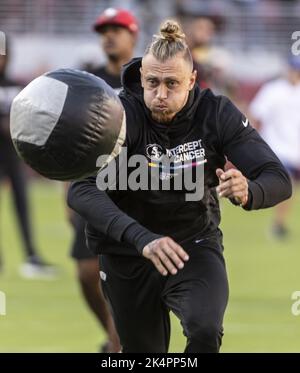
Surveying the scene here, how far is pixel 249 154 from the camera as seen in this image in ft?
19.3

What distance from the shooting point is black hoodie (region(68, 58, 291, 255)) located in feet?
19.1

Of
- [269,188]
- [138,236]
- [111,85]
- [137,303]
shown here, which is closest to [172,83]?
[269,188]

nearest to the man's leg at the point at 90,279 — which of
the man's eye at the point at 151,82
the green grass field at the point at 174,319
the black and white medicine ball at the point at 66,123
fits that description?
the green grass field at the point at 174,319

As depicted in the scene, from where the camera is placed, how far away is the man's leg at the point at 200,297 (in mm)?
5738

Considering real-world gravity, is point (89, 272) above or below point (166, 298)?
above

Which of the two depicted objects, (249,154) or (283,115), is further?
(283,115)

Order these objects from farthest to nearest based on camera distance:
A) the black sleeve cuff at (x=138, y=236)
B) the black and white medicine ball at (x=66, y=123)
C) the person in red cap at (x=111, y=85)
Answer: the person in red cap at (x=111, y=85)
the black sleeve cuff at (x=138, y=236)
the black and white medicine ball at (x=66, y=123)

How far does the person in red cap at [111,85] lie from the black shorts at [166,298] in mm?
1561

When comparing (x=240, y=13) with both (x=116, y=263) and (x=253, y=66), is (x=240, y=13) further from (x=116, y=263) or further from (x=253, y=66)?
(x=116, y=263)

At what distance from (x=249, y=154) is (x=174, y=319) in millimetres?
3942

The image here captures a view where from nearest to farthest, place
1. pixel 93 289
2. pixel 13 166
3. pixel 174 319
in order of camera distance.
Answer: pixel 93 289
pixel 174 319
pixel 13 166

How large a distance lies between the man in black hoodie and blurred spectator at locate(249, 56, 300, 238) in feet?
32.6

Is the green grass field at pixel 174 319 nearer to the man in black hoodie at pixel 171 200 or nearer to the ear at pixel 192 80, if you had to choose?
the man in black hoodie at pixel 171 200

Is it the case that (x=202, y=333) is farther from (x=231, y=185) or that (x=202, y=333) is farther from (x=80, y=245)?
(x=80, y=245)
